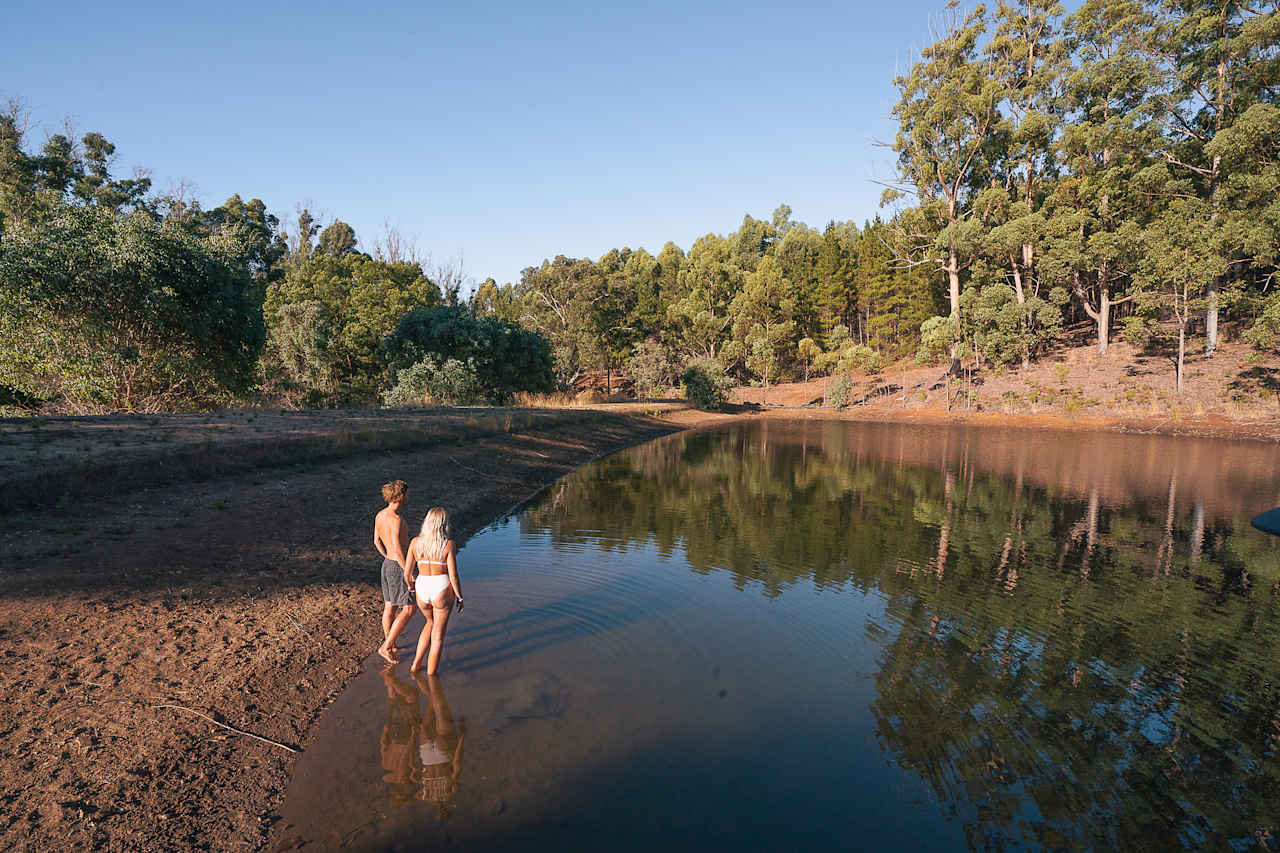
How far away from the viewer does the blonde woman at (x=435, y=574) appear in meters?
6.23

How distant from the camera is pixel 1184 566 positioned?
11.8 meters

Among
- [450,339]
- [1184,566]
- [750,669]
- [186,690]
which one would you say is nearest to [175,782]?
[186,690]

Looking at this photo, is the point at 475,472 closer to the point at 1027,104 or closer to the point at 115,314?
the point at 115,314

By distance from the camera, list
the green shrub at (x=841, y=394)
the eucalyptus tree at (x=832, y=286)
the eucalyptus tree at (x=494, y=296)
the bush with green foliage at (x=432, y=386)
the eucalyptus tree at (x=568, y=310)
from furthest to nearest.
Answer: the eucalyptus tree at (x=494, y=296)
the eucalyptus tree at (x=832, y=286)
the eucalyptus tree at (x=568, y=310)
the green shrub at (x=841, y=394)
the bush with green foliage at (x=432, y=386)

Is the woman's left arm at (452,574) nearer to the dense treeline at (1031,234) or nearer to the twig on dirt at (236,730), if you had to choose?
the twig on dirt at (236,730)

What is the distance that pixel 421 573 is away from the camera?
6398mm

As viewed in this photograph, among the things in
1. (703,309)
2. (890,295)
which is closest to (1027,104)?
(890,295)

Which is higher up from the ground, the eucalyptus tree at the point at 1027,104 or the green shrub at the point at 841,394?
the eucalyptus tree at the point at 1027,104

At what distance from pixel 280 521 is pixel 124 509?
2.25 metres

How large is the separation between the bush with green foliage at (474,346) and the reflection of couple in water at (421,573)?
96.6 ft

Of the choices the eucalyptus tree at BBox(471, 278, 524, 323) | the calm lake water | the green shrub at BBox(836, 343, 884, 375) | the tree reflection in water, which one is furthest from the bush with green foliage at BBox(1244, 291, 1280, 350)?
the eucalyptus tree at BBox(471, 278, 524, 323)

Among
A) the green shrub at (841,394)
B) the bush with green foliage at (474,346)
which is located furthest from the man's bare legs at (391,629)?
the green shrub at (841,394)

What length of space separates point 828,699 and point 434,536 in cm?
491

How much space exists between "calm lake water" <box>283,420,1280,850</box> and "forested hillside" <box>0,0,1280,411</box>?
599 inches
